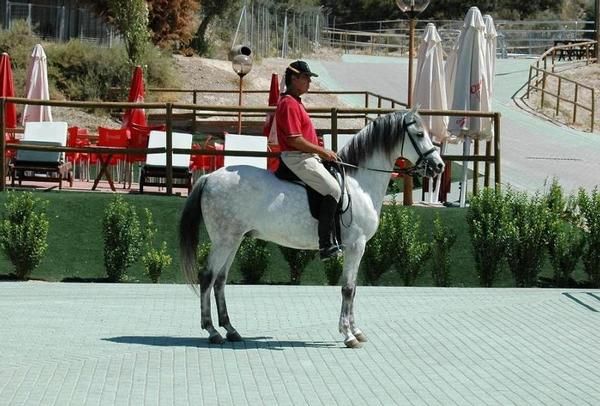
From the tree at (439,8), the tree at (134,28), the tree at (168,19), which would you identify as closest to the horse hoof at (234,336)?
the tree at (134,28)

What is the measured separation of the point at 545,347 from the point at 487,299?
274 cm

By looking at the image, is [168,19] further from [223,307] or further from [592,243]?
[223,307]

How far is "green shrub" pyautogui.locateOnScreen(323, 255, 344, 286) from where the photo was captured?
49.5 feet

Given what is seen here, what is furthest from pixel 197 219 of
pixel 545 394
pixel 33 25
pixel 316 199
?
pixel 33 25

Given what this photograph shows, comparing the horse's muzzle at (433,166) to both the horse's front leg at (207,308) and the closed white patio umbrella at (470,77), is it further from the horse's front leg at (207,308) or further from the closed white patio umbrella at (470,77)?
the closed white patio umbrella at (470,77)

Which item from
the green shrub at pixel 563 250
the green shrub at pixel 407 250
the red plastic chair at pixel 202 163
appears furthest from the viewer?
the red plastic chair at pixel 202 163

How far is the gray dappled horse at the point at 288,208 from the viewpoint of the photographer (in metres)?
10.7

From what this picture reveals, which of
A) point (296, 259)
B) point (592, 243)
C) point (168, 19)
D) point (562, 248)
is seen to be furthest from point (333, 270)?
point (168, 19)

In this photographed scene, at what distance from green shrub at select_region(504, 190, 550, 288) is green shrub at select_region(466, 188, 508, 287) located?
9 centimetres

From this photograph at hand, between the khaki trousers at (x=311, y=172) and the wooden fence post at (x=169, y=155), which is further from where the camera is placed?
the wooden fence post at (x=169, y=155)

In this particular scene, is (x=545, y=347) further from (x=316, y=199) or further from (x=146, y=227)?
(x=146, y=227)

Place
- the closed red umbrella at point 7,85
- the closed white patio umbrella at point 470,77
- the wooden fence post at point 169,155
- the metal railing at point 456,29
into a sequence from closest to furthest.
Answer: the wooden fence post at point 169,155, the closed white patio umbrella at point 470,77, the closed red umbrella at point 7,85, the metal railing at point 456,29

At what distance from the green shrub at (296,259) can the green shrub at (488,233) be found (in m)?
1.92

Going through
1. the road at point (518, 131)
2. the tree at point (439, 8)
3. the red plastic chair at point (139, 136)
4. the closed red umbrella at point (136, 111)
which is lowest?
the road at point (518, 131)
